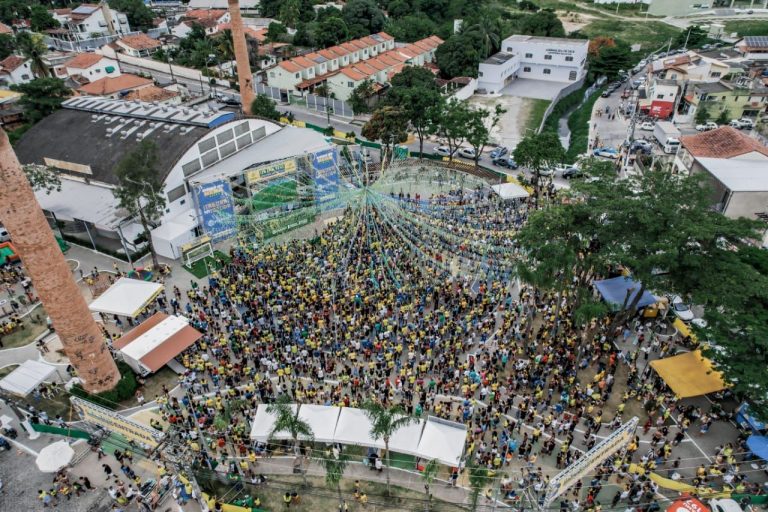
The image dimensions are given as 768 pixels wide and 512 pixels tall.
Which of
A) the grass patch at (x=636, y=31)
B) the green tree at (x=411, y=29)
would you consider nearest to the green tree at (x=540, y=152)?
the green tree at (x=411, y=29)

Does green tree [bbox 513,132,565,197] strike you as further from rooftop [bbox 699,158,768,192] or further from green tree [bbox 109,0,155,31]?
green tree [bbox 109,0,155,31]

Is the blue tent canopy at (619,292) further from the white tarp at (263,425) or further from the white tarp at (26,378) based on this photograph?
the white tarp at (26,378)

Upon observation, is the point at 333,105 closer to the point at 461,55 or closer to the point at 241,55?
the point at 241,55

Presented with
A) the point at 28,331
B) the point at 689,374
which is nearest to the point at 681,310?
the point at 689,374

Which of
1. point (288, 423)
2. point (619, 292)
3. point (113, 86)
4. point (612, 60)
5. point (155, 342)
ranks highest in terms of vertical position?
point (113, 86)

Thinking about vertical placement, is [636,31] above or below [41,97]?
below

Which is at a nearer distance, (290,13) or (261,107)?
(261,107)
